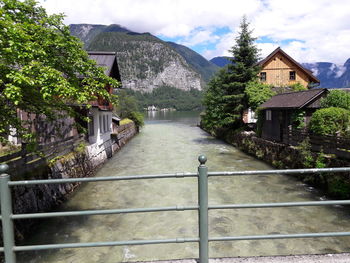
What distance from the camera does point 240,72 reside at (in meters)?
27.3

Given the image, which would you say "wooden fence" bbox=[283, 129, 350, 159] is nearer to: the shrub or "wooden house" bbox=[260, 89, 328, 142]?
the shrub

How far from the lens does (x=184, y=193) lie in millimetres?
13156

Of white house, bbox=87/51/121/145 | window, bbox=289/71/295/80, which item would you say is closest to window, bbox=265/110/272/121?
white house, bbox=87/51/121/145

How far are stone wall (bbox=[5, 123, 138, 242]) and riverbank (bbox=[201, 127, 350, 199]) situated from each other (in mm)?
13178

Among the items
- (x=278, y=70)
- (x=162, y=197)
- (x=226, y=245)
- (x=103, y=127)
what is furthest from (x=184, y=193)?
(x=278, y=70)

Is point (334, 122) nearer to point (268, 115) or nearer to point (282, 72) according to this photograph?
point (268, 115)

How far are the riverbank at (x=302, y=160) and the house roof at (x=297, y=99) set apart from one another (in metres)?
3.00

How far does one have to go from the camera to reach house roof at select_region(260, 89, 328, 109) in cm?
1740

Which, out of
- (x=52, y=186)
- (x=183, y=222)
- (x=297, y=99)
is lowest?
(x=183, y=222)

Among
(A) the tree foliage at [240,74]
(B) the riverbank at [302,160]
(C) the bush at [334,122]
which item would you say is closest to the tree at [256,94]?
(A) the tree foliage at [240,74]

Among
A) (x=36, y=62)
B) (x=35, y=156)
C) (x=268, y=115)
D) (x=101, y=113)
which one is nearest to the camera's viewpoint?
(x=36, y=62)

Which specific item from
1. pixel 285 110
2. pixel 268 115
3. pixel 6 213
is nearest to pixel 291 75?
pixel 268 115

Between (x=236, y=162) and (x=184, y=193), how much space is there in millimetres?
8276

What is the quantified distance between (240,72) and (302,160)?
14931 millimetres
